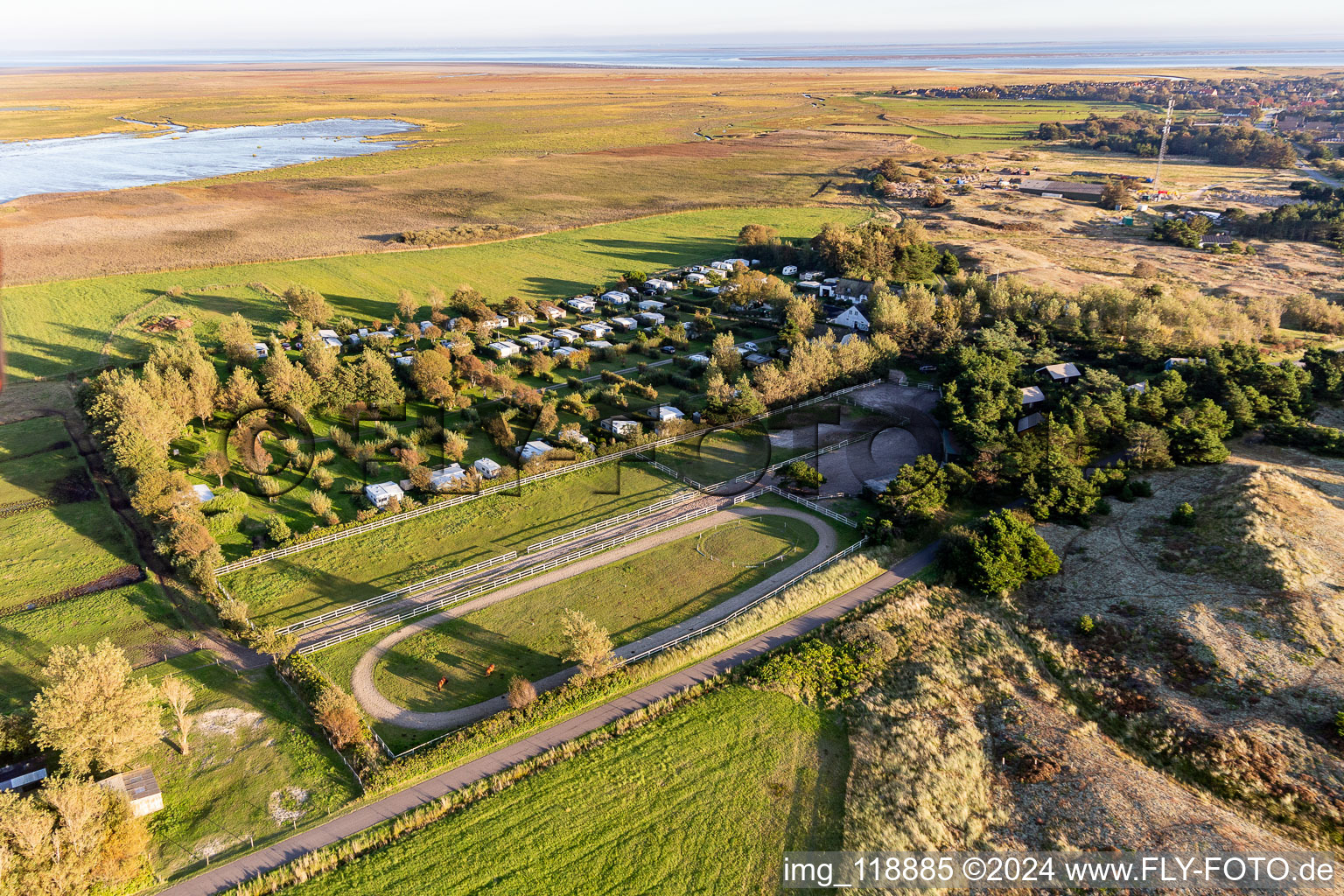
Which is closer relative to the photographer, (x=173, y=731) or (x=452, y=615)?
(x=173, y=731)

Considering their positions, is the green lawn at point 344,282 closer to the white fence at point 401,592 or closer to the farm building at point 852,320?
the farm building at point 852,320

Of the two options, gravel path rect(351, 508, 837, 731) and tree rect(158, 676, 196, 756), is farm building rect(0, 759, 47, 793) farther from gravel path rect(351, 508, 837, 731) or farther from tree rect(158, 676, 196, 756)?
gravel path rect(351, 508, 837, 731)

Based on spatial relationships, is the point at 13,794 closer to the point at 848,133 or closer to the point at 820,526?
the point at 820,526

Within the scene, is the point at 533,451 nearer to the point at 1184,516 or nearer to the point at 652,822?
the point at 652,822

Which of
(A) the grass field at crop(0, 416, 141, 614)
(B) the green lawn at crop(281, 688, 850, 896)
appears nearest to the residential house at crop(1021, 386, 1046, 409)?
(B) the green lawn at crop(281, 688, 850, 896)

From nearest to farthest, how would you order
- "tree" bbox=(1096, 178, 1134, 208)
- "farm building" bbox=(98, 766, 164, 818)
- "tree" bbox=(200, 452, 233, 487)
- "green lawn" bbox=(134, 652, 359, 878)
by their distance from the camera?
1. "green lawn" bbox=(134, 652, 359, 878)
2. "farm building" bbox=(98, 766, 164, 818)
3. "tree" bbox=(200, 452, 233, 487)
4. "tree" bbox=(1096, 178, 1134, 208)

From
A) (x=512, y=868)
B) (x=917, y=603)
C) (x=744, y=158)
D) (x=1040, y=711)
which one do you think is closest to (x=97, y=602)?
(x=512, y=868)
